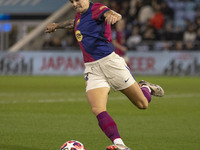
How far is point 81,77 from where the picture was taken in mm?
25438

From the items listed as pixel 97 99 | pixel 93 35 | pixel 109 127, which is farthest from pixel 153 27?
pixel 109 127

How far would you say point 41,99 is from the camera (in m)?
14.2

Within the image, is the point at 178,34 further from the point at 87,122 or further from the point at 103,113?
the point at 103,113

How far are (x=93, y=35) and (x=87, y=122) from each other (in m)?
3.32

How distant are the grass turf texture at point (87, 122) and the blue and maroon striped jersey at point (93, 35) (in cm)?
126

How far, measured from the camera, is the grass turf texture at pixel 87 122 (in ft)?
24.9

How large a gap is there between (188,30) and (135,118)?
16532mm

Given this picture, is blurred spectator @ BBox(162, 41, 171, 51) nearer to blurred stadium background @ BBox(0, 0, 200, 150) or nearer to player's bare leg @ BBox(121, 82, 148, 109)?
blurred stadium background @ BBox(0, 0, 200, 150)

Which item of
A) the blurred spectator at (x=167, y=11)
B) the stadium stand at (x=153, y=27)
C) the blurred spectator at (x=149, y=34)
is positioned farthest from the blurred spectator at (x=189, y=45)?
the blurred spectator at (x=167, y=11)

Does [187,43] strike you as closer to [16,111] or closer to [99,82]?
[16,111]

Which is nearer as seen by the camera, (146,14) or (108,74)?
(108,74)

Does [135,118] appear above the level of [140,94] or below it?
below

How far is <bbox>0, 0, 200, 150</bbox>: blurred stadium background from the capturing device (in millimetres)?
8336

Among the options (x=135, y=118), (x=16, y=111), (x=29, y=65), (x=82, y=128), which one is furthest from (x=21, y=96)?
(x=29, y=65)
